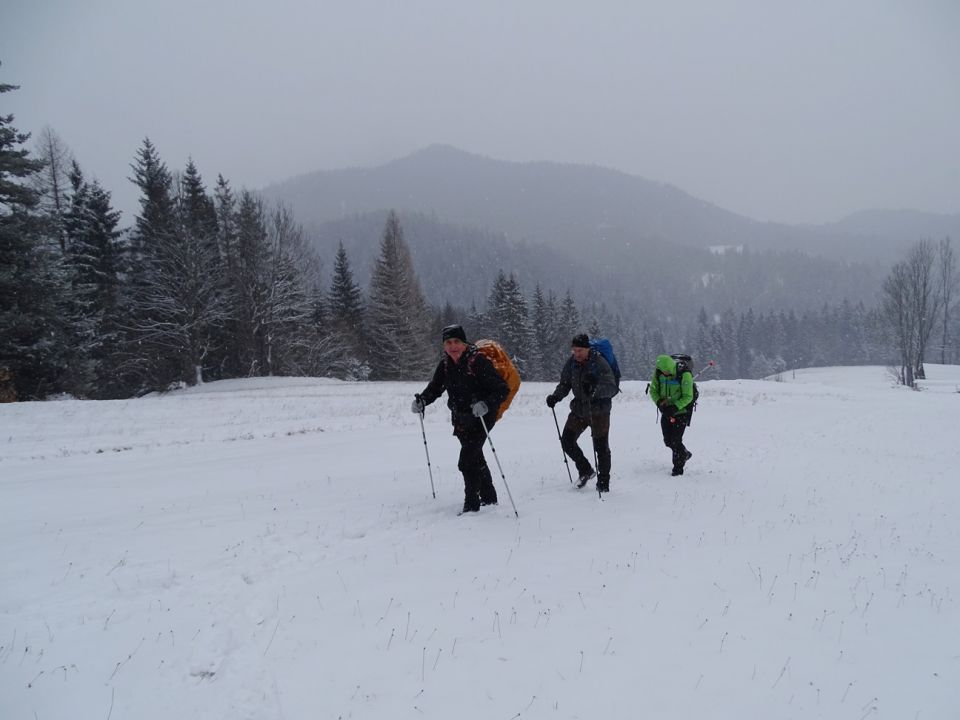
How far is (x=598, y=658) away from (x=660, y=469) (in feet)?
23.6

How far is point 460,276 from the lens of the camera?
170 meters

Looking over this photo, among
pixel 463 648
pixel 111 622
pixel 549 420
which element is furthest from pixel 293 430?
pixel 463 648

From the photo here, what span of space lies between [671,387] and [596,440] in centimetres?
247

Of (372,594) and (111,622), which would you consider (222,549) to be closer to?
(111,622)

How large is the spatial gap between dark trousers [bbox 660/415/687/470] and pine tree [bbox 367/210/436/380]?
1390 inches

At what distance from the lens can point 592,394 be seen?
805cm

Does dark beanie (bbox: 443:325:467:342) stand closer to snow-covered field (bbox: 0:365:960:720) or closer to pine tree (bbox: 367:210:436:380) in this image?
snow-covered field (bbox: 0:365:960:720)

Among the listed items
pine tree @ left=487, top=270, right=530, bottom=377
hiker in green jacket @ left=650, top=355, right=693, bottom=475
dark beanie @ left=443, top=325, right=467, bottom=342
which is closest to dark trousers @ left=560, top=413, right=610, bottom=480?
hiker in green jacket @ left=650, top=355, right=693, bottom=475

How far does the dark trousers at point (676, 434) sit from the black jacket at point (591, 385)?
212 cm

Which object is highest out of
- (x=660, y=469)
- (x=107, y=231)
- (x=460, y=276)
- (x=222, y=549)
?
(x=460, y=276)

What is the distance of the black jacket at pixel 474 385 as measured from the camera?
274 inches

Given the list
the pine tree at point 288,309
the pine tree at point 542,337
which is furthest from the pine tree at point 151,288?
the pine tree at point 542,337

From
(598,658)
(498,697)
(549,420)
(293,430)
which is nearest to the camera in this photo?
(498,697)

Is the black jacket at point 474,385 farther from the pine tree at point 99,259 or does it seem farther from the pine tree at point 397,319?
the pine tree at point 397,319
